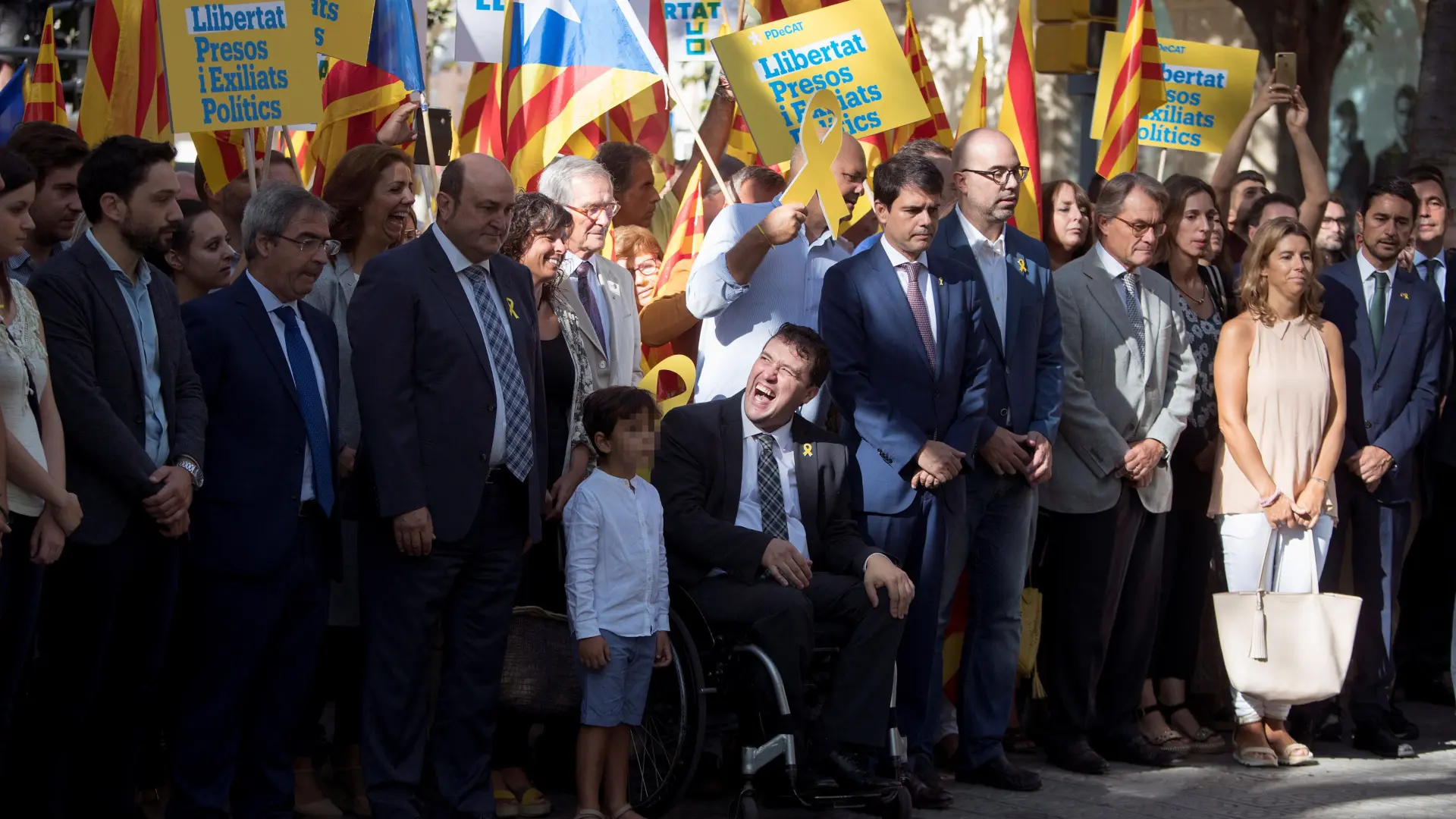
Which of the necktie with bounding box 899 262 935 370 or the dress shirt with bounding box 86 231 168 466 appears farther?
the necktie with bounding box 899 262 935 370

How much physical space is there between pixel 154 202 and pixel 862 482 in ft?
9.65

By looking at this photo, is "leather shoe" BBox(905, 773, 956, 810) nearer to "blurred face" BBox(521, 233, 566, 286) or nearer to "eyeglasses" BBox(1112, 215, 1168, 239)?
"blurred face" BBox(521, 233, 566, 286)

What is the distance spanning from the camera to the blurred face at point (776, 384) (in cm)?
715

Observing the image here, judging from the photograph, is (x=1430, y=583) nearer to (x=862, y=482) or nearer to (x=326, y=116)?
(x=862, y=482)

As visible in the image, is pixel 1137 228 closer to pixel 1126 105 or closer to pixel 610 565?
pixel 1126 105

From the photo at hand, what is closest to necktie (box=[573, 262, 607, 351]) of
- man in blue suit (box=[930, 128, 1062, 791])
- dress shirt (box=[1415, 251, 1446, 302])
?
man in blue suit (box=[930, 128, 1062, 791])

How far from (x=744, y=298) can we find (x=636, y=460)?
3.98 feet

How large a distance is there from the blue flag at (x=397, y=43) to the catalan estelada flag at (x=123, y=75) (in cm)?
100

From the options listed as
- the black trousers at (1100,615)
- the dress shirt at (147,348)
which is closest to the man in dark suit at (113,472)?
the dress shirt at (147,348)

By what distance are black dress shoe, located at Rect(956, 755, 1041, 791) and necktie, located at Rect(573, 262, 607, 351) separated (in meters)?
2.28

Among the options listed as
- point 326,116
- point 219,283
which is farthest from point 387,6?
point 219,283

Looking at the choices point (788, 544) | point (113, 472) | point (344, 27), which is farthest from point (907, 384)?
point (113, 472)

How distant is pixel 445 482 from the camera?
20.9ft

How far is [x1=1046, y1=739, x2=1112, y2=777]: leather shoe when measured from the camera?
805 centimetres
